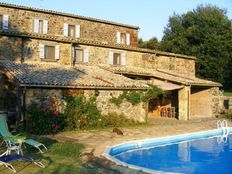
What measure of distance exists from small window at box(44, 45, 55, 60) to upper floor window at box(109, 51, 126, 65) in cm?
474

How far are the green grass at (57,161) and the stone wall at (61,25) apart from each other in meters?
16.4

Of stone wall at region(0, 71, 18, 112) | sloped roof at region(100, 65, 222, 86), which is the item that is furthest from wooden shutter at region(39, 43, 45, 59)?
sloped roof at region(100, 65, 222, 86)

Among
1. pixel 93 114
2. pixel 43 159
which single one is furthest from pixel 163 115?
pixel 43 159

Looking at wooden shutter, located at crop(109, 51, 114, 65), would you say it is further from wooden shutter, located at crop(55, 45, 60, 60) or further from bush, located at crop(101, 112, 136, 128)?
bush, located at crop(101, 112, 136, 128)

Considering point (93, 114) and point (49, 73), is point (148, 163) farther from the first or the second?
point (49, 73)

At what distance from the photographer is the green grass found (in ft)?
28.2

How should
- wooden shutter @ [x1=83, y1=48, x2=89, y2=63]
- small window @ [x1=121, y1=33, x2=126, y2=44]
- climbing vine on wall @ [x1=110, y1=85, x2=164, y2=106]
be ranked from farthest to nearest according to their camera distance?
small window @ [x1=121, y1=33, x2=126, y2=44], wooden shutter @ [x1=83, y1=48, x2=89, y2=63], climbing vine on wall @ [x1=110, y1=85, x2=164, y2=106]

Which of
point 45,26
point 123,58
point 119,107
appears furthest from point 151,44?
point 119,107

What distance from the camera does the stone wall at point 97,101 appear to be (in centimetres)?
1675

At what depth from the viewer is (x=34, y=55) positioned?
2252 cm

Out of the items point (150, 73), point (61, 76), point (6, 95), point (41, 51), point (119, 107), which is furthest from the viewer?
point (150, 73)

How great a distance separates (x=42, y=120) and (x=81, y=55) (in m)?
9.47

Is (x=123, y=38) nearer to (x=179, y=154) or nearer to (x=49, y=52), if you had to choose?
(x=49, y=52)

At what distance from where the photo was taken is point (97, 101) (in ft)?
61.5
